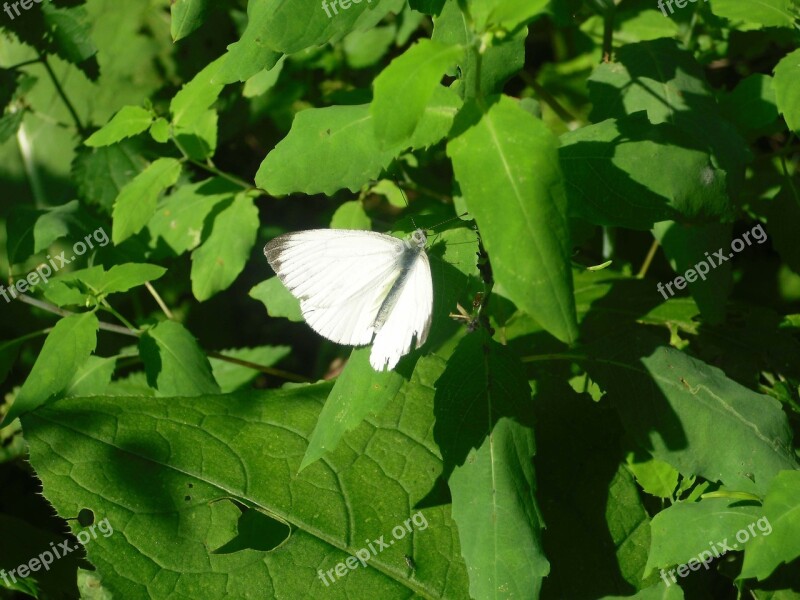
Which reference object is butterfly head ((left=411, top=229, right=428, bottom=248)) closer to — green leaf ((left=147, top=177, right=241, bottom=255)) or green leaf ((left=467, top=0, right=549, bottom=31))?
green leaf ((left=467, top=0, right=549, bottom=31))

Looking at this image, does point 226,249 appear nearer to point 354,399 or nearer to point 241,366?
point 241,366

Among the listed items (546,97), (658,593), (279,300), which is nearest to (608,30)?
(546,97)

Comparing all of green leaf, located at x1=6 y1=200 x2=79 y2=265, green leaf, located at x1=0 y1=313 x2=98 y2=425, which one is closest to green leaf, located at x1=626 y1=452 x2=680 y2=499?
green leaf, located at x1=0 y1=313 x2=98 y2=425

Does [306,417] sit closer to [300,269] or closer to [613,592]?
[300,269]

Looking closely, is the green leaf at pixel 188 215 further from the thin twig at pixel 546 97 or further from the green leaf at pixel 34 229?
the thin twig at pixel 546 97

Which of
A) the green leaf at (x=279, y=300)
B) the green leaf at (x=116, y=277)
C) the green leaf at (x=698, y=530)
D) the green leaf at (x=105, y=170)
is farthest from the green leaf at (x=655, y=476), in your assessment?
the green leaf at (x=105, y=170)

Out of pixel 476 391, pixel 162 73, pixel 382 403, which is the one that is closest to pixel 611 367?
pixel 476 391
